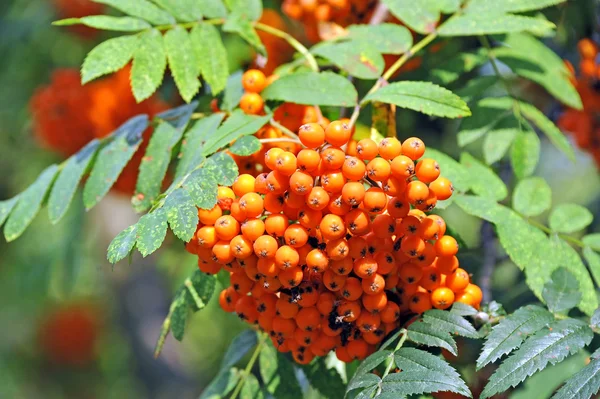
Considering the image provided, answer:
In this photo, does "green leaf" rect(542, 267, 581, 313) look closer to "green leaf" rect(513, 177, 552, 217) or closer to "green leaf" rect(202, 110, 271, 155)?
"green leaf" rect(513, 177, 552, 217)

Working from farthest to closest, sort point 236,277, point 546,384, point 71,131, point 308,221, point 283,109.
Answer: point 71,131 → point 546,384 → point 283,109 → point 236,277 → point 308,221

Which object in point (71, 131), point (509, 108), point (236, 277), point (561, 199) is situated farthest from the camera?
point (561, 199)

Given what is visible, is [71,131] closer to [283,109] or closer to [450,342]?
[283,109]

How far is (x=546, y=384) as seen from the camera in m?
2.55

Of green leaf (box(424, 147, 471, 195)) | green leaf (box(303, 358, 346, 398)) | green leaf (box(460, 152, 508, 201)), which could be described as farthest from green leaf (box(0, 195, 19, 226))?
green leaf (box(460, 152, 508, 201))

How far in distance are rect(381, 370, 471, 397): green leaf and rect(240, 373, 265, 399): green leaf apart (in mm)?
641

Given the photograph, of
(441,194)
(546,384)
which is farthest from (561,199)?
(441,194)

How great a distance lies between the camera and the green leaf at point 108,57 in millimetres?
1904

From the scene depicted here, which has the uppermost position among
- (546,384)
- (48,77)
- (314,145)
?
(314,145)

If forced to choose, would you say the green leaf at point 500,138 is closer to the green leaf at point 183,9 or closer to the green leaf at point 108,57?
the green leaf at point 183,9

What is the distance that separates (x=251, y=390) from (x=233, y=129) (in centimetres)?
83

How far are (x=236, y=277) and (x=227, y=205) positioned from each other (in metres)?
0.20

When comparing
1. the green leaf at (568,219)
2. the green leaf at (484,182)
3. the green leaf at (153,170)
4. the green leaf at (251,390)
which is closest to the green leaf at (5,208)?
the green leaf at (153,170)

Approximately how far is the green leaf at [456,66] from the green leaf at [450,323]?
0.93 meters
